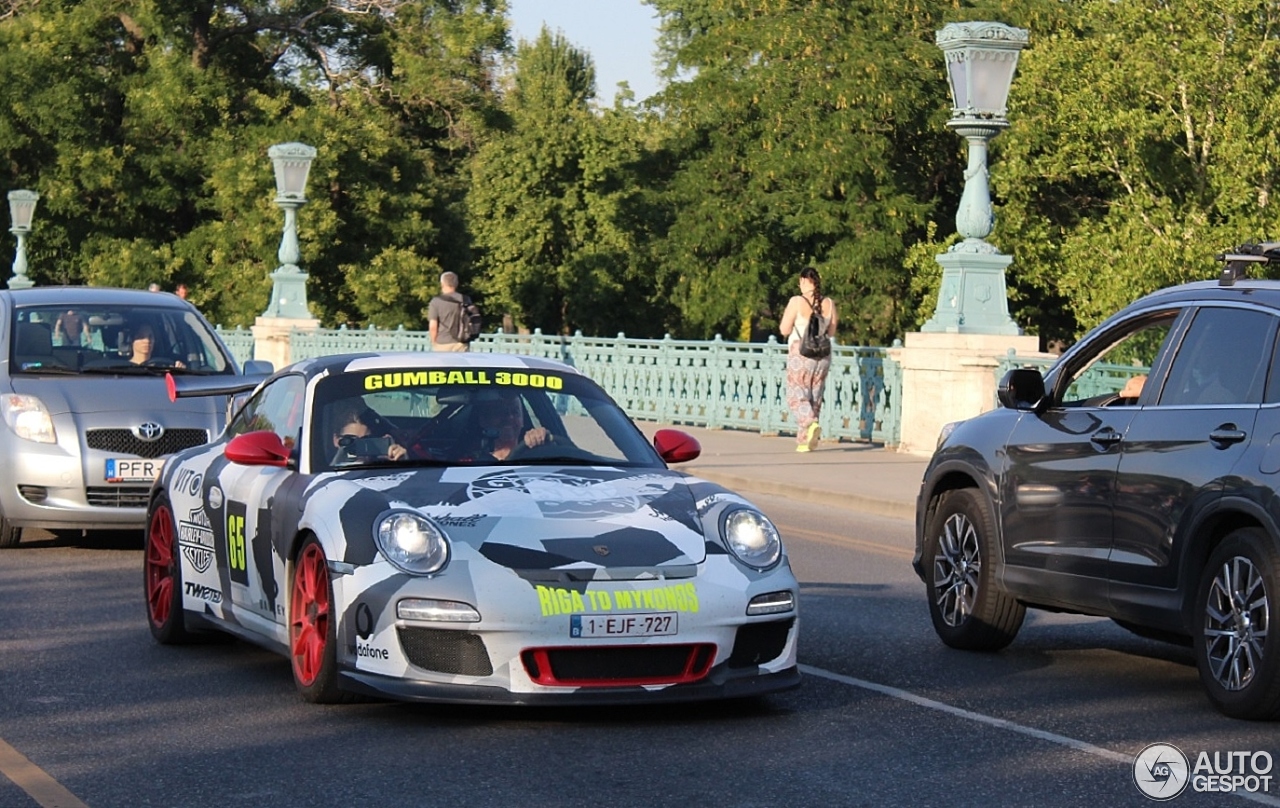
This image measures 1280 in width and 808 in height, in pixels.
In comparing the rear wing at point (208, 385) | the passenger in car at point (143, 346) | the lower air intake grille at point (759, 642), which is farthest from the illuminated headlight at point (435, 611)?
the passenger in car at point (143, 346)

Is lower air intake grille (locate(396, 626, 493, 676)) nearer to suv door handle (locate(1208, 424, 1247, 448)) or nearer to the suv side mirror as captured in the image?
suv door handle (locate(1208, 424, 1247, 448))

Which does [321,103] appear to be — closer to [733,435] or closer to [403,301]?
[403,301]

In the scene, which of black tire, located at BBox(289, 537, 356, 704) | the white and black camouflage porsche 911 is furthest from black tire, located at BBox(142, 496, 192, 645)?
black tire, located at BBox(289, 537, 356, 704)

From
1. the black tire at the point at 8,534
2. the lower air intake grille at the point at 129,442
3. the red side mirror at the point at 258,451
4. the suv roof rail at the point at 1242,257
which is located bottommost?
the black tire at the point at 8,534

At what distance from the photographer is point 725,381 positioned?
27.5 meters

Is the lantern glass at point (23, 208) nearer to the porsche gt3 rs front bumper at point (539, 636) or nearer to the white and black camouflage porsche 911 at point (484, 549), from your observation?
the white and black camouflage porsche 911 at point (484, 549)

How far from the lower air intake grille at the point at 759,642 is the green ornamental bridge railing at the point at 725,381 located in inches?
639

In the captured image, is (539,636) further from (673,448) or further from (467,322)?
(467,322)

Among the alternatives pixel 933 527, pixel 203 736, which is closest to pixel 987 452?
pixel 933 527

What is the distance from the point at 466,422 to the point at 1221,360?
2969mm

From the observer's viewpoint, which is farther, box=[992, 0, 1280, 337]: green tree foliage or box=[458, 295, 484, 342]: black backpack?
box=[992, 0, 1280, 337]: green tree foliage

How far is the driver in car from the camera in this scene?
8.24 meters

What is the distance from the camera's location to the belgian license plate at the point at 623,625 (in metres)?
7.09

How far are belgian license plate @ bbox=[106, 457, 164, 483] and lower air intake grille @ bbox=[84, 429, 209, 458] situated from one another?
6 centimetres
